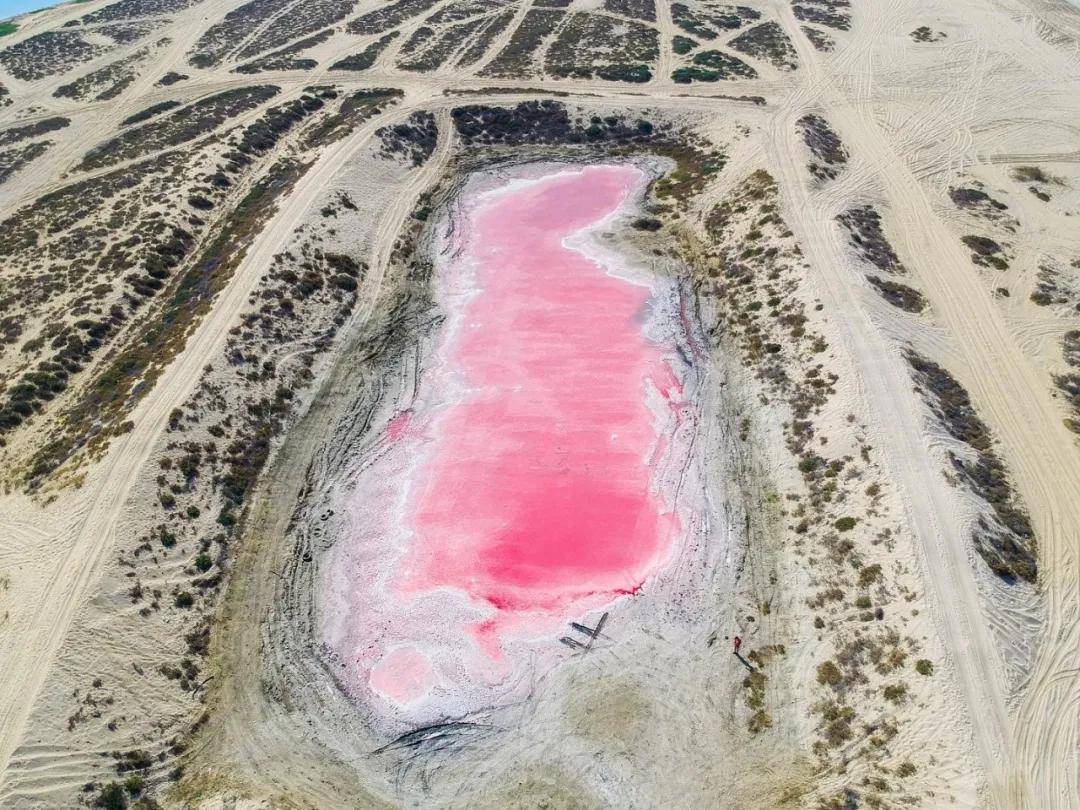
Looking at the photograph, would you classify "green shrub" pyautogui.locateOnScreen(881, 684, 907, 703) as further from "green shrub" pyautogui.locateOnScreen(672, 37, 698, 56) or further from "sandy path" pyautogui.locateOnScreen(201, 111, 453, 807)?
"green shrub" pyautogui.locateOnScreen(672, 37, 698, 56)

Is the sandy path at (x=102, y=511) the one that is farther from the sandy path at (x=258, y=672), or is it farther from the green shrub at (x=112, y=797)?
the sandy path at (x=258, y=672)

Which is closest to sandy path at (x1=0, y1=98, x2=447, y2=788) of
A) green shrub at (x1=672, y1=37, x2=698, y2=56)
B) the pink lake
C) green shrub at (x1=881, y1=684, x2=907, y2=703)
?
the pink lake

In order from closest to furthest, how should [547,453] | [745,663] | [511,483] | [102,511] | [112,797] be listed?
[112,797] < [745,663] < [102,511] < [511,483] < [547,453]

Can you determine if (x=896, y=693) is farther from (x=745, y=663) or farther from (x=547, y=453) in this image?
(x=547, y=453)

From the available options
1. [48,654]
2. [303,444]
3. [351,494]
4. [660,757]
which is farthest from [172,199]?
[660,757]

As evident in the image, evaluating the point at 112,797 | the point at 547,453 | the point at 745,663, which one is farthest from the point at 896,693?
the point at 112,797
